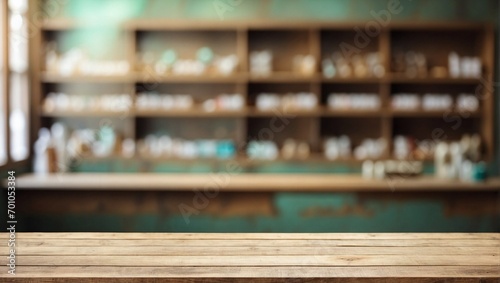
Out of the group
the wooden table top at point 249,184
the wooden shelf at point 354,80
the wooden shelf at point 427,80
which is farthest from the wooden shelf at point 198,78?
the wooden shelf at point 427,80

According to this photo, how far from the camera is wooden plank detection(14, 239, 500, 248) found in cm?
240

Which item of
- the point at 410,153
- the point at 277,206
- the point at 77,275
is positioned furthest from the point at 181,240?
the point at 410,153

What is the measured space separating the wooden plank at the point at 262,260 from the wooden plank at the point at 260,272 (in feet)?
0.16

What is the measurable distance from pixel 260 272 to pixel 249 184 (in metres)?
3.12

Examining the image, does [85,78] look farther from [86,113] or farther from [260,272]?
[260,272]

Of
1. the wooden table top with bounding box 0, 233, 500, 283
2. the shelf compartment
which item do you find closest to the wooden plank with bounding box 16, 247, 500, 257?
the wooden table top with bounding box 0, 233, 500, 283

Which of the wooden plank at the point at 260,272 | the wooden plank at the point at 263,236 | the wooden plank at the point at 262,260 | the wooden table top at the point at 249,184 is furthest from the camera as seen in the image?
the wooden table top at the point at 249,184

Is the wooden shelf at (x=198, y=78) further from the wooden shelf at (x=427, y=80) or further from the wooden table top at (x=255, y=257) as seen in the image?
the wooden table top at (x=255, y=257)

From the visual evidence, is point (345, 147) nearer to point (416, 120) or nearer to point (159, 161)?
point (416, 120)

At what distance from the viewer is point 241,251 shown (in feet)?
7.59

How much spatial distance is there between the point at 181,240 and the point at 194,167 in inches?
141

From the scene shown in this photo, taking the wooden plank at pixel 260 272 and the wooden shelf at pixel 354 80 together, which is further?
the wooden shelf at pixel 354 80

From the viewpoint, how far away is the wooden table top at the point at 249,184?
5.08 metres

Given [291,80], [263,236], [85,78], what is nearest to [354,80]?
[291,80]
